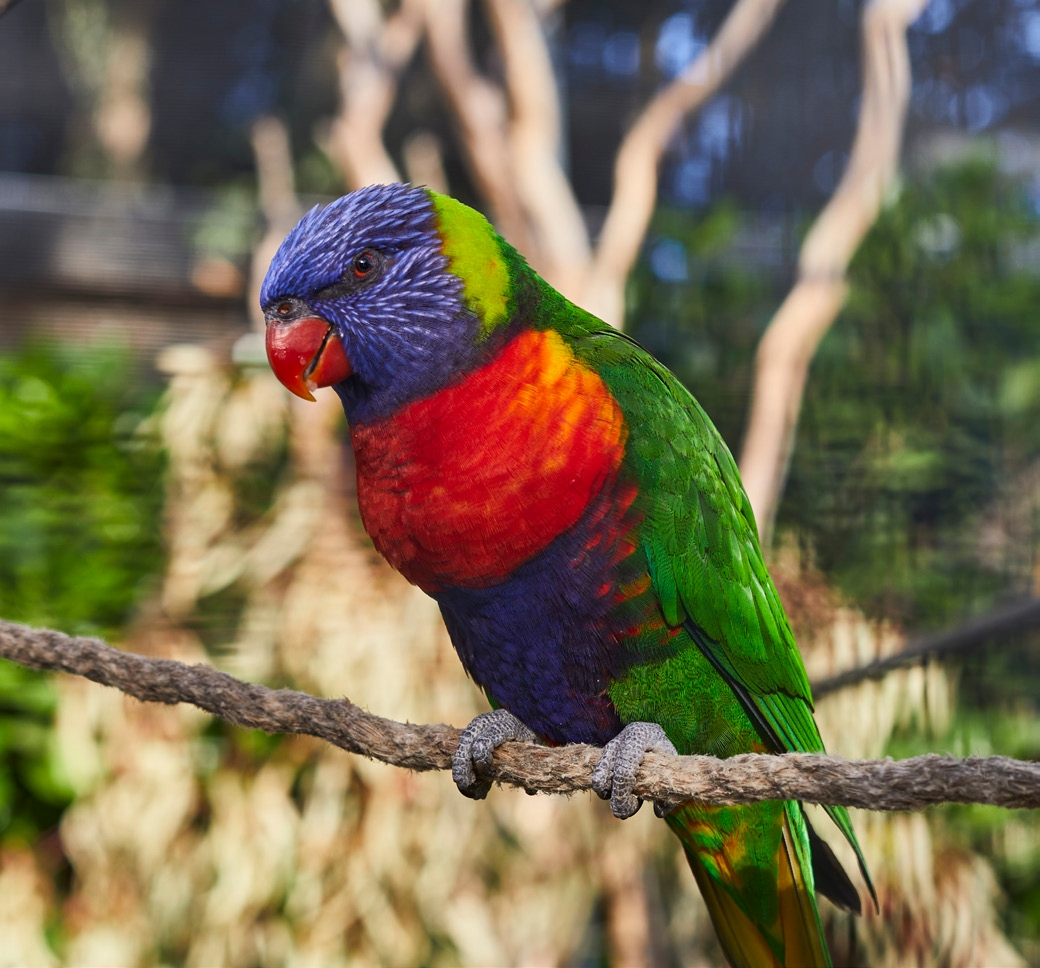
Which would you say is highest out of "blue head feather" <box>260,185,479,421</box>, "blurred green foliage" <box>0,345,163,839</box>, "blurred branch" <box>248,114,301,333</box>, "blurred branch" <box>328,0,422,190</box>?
"blurred branch" <box>328,0,422,190</box>

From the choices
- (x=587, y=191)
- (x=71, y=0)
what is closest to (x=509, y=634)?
(x=587, y=191)

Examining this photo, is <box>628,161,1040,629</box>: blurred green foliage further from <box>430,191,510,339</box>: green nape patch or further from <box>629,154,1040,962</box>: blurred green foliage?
<box>430,191,510,339</box>: green nape patch

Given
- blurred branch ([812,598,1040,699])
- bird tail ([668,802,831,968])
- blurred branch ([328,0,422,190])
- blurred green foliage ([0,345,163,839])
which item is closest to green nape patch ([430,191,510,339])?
bird tail ([668,802,831,968])

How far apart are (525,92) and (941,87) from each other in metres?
0.92

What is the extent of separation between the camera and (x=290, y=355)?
0.83 m

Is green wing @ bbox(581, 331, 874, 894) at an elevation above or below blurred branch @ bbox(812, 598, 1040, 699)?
above

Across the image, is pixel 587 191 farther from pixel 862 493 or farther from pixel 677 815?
pixel 677 815

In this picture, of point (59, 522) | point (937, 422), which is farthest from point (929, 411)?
point (59, 522)

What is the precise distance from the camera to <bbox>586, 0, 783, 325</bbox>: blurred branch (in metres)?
2.03

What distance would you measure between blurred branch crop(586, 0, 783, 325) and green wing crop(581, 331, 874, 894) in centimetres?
117

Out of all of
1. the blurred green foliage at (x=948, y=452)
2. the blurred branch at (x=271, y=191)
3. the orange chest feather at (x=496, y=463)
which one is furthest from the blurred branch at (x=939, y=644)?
the blurred branch at (x=271, y=191)

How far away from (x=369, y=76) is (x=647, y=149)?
0.80 meters

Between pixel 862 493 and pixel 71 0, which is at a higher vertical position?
pixel 71 0

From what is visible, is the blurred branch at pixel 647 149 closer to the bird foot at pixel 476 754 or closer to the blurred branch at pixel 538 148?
the blurred branch at pixel 538 148
